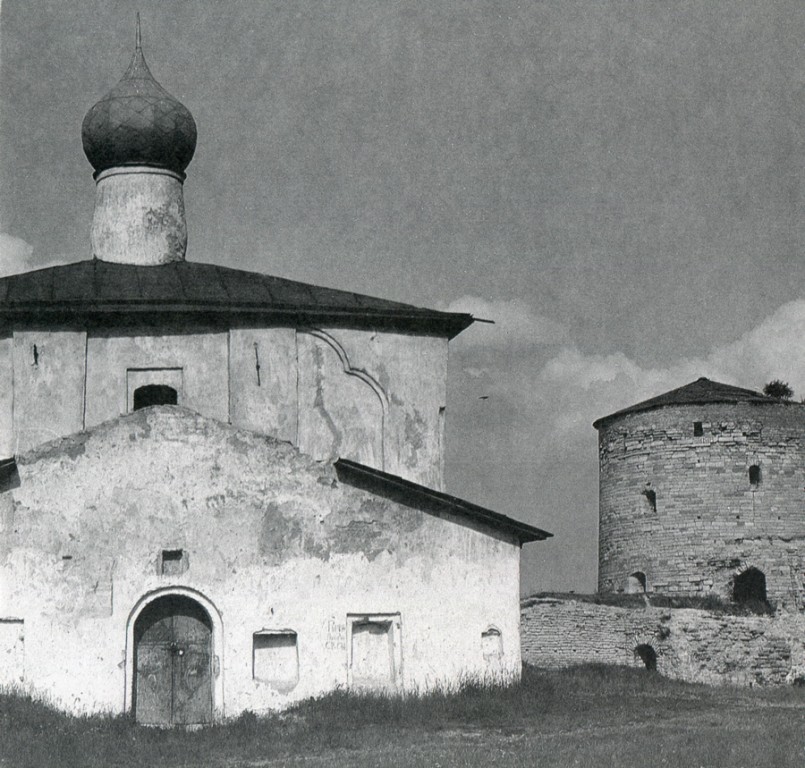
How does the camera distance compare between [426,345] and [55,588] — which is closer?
[55,588]

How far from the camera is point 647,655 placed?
995 inches

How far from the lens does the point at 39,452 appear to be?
15.0 metres

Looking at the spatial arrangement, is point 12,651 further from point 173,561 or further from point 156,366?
point 156,366

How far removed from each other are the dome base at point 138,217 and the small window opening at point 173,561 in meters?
7.04

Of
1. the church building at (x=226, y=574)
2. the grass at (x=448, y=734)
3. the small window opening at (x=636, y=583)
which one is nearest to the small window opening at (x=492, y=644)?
the church building at (x=226, y=574)

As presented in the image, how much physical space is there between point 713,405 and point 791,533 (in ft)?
10.0

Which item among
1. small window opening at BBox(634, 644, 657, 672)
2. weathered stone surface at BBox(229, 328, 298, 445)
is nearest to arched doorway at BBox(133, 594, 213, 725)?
weathered stone surface at BBox(229, 328, 298, 445)

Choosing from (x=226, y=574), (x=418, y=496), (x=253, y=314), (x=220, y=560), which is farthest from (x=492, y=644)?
(x=253, y=314)

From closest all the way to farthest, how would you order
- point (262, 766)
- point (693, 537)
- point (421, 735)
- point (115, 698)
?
1. point (262, 766)
2. point (421, 735)
3. point (115, 698)
4. point (693, 537)

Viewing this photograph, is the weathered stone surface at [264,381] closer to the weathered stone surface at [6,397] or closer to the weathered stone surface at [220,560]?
the weathered stone surface at [6,397]

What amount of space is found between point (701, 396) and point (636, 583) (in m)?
4.15

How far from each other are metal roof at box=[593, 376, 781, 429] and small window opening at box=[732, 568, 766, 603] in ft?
11.5

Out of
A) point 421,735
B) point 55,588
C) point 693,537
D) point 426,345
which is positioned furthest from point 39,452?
point 693,537

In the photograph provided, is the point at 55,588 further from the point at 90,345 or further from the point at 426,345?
the point at 426,345
